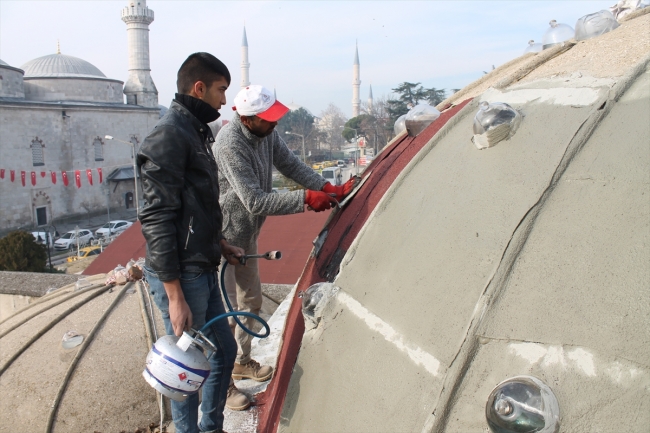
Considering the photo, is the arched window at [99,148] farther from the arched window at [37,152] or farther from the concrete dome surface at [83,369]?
the concrete dome surface at [83,369]

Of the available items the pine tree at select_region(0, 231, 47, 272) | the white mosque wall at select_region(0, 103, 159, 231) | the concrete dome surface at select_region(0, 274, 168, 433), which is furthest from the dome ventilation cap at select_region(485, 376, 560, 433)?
the white mosque wall at select_region(0, 103, 159, 231)

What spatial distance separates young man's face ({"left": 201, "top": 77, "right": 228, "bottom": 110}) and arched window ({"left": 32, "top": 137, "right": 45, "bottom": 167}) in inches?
1414

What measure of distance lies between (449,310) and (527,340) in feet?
0.88

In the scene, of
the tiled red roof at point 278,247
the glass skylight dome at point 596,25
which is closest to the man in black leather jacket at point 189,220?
the glass skylight dome at point 596,25

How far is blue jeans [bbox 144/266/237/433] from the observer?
2.64 meters

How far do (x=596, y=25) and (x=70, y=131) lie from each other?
38.0m

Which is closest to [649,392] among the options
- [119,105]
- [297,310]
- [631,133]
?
[631,133]

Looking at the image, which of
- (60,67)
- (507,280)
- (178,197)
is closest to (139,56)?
(60,67)

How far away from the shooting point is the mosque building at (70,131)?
33312mm

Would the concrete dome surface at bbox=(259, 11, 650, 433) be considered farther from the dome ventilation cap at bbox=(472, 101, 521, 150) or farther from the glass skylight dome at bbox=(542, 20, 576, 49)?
the glass skylight dome at bbox=(542, 20, 576, 49)

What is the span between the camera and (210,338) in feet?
9.00

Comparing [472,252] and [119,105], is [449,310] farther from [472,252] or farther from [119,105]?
[119,105]

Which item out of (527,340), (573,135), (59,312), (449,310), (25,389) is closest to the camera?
(527,340)

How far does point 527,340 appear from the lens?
65.5 inches
